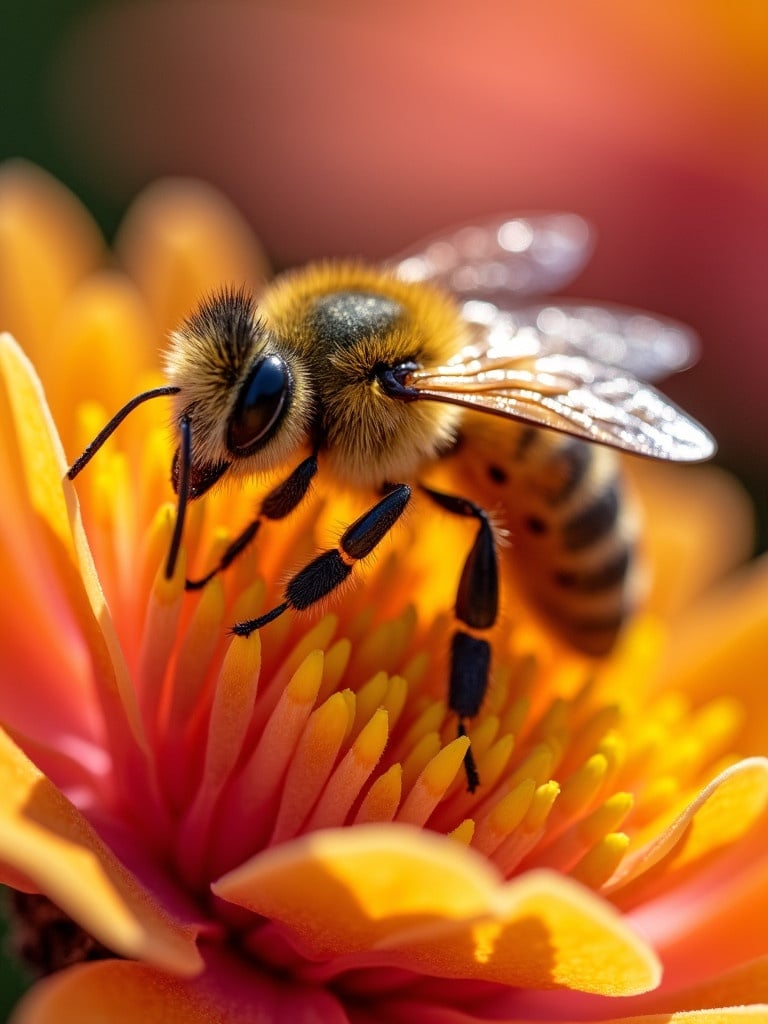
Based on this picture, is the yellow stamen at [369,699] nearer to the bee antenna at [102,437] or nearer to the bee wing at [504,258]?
the bee antenna at [102,437]

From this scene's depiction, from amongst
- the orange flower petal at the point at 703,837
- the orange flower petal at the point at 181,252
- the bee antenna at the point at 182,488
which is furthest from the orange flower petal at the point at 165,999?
the orange flower petal at the point at 181,252

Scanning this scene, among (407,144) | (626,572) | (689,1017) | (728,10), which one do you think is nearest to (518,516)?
(626,572)

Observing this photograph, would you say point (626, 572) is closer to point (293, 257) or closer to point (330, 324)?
point (330, 324)

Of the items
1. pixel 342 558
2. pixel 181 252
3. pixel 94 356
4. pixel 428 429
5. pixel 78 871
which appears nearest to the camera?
pixel 78 871

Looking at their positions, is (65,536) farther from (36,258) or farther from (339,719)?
(36,258)

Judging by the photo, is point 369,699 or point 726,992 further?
point 369,699

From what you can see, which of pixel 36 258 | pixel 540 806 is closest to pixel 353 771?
pixel 540 806
